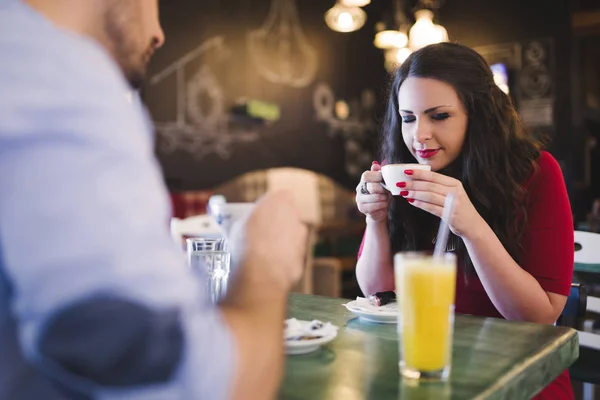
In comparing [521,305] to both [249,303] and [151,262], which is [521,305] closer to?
[249,303]

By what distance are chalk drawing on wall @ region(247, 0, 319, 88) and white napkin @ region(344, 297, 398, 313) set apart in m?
5.51

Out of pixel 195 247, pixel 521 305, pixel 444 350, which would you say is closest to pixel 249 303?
pixel 444 350

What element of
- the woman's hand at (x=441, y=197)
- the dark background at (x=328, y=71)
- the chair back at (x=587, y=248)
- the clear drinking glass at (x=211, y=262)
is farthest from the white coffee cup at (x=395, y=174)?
the dark background at (x=328, y=71)

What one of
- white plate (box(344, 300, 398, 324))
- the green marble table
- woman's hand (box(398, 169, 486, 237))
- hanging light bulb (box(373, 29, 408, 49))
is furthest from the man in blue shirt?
hanging light bulb (box(373, 29, 408, 49))

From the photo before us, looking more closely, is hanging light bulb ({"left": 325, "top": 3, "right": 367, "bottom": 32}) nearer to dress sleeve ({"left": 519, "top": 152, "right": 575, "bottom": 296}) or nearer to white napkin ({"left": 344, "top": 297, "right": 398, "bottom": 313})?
dress sleeve ({"left": 519, "top": 152, "right": 575, "bottom": 296})

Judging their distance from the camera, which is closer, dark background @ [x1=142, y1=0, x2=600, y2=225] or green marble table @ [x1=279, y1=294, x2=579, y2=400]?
green marble table @ [x1=279, y1=294, x2=579, y2=400]

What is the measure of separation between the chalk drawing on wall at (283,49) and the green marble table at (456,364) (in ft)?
18.6

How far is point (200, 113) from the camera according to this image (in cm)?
601

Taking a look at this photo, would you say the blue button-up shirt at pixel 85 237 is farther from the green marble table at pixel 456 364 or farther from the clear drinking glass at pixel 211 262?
the clear drinking glass at pixel 211 262

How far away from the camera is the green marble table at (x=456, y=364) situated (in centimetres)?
84

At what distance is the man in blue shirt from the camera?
0.47 metres

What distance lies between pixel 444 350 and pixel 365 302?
0.52m

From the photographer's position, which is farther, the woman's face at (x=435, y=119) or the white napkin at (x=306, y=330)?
the woman's face at (x=435, y=119)

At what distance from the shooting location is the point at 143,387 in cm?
49
